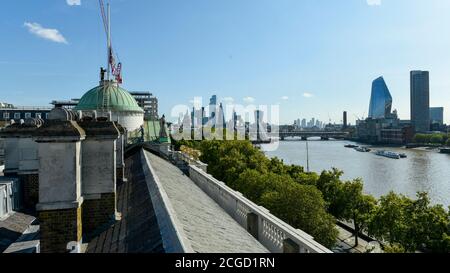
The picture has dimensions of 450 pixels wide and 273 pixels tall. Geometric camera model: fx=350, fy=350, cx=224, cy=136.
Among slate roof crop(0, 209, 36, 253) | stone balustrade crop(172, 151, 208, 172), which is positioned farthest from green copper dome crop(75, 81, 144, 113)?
slate roof crop(0, 209, 36, 253)

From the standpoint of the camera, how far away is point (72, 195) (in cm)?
841

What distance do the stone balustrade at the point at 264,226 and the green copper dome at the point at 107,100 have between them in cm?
2724

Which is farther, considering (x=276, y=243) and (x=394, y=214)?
(x=394, y=214)

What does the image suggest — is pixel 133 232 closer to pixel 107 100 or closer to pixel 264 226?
Result: pixel 264 226

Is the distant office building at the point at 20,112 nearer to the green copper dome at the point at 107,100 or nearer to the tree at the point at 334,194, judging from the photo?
the green copper dome at the point at 107,100

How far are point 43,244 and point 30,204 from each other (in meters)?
8.90

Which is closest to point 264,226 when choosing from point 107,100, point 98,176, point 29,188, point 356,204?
point 98,176

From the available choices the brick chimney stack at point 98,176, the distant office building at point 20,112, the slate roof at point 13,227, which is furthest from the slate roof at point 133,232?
the distant office building at point 20,112

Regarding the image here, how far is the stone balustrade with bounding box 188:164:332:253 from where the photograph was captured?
27.4 ft

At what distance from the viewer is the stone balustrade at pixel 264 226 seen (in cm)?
834

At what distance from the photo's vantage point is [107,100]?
1630 inches

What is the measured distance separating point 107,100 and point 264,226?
114 ft
